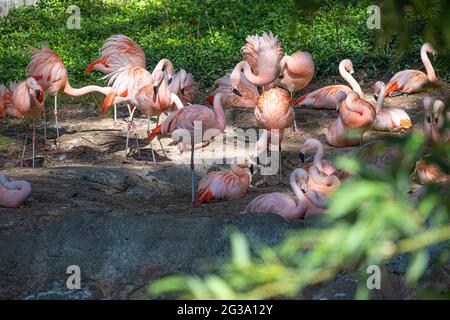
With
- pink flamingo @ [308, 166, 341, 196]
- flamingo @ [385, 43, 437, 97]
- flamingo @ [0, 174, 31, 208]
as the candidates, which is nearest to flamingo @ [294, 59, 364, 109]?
flamingo @ [385, 43, 437, 97]

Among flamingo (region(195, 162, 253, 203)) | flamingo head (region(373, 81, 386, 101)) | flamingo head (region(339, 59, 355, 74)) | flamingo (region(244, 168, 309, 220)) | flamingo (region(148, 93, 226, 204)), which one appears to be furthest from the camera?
flamingo head (region(339, 59, 355, 74))

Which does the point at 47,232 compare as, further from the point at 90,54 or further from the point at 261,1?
the point at 261,1

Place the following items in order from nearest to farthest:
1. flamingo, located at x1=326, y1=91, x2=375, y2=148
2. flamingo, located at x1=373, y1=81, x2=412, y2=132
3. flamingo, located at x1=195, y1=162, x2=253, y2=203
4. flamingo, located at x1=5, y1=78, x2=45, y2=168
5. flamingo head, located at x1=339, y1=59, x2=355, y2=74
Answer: flamingo, located at x1=195, y1=162, x2=253, y2=203
flamingo, located at x1=326, y1=91, x2=375, y2=148
flamingo, located at x1=5, y1=78, x2=45, y2=168
flamingo, located at x1=373, y1=81, x2=412, y2=132
flamingo head, located at x1=339, y1=59, x2=355, y2=74

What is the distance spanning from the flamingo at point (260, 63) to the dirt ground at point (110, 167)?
430 mm

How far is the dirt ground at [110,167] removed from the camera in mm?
5176

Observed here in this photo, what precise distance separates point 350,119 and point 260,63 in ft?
3.70

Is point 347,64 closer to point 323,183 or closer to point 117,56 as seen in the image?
point 117,56

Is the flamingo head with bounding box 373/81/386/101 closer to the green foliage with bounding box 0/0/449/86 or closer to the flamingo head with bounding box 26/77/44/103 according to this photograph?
the green foliage with bounding box 0/0/449/86

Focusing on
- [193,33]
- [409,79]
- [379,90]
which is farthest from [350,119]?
[193,33]

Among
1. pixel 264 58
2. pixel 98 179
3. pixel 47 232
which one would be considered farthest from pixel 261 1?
pixel 47 232

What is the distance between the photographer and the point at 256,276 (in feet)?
4.74

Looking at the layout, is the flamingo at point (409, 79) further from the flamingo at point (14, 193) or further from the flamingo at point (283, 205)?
the flamingo at point (14, 193)

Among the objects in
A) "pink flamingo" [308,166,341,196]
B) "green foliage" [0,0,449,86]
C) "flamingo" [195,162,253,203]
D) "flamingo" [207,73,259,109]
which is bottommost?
"flamingo" [195,162,253,203]

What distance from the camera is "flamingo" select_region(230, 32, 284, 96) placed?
725 cm
